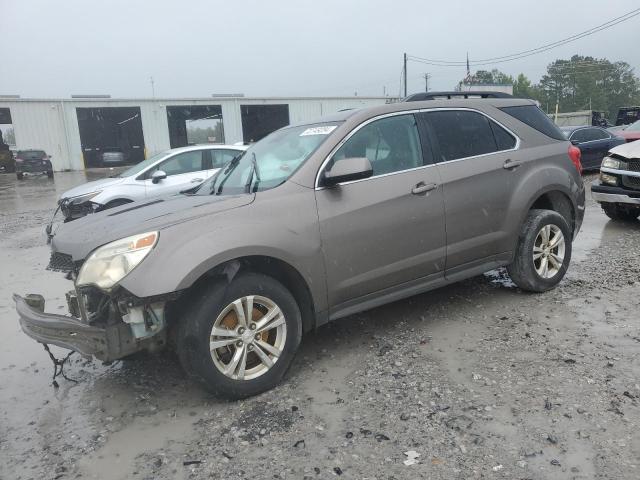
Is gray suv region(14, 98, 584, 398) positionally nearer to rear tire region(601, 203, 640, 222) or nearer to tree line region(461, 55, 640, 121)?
rear tire region(601, 203, 640, 222)

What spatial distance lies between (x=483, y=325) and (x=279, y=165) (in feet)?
6.89

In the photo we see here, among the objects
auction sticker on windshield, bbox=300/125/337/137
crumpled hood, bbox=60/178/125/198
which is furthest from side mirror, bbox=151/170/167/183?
auction sticker on windshield, bbox=300/125/337/137

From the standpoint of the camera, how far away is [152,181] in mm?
9203

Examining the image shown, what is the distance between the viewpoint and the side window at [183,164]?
9625 millimetres

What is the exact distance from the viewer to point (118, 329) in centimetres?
292

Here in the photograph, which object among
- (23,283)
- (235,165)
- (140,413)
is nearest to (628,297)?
(235,165)

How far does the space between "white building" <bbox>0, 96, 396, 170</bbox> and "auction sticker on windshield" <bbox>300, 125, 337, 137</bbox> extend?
26990 millimetres

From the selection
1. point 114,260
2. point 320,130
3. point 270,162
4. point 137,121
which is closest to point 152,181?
point 270,162

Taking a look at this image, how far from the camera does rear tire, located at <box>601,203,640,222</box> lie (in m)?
7.94

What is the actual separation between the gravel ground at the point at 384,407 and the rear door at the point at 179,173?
4.96 meters

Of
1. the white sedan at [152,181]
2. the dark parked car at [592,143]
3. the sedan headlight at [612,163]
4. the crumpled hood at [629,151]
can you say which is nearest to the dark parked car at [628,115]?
the dark parked car at [592,143]

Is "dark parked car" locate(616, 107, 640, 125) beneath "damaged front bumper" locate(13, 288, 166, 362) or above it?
above

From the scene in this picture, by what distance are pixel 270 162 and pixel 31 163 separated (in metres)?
→ 25.7

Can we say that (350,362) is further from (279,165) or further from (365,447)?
(279,165)
